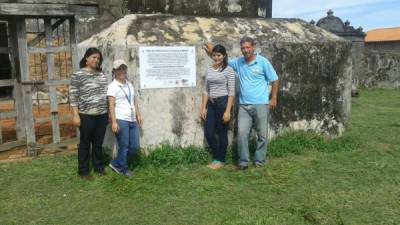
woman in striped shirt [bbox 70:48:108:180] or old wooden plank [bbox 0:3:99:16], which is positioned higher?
old wooden plank [bbox 0:3:99:16]

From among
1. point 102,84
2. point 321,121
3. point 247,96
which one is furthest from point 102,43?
point 321,121

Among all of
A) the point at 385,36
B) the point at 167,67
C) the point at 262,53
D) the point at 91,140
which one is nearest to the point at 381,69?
the point at 262,53

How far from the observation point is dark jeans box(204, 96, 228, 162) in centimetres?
530

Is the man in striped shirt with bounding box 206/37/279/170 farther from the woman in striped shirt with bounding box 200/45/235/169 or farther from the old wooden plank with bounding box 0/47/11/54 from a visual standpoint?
the old wooden plank with bounding box 0/47/11/54

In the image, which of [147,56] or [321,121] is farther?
[321,121]

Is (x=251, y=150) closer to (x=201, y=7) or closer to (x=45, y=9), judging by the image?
(x=201, y=7)

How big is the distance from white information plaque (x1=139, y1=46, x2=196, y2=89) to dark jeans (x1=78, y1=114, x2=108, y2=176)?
0.75 metres

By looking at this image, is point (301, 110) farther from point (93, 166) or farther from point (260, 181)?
point (93, 166)

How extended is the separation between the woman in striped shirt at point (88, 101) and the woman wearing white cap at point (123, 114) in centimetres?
14

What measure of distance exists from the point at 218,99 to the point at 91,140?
5.39ft

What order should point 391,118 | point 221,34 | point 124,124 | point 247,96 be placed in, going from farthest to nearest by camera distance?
point 391,118 → point 221,34 → point 247,96 → point 124,124

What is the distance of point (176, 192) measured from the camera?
4598 millimetres

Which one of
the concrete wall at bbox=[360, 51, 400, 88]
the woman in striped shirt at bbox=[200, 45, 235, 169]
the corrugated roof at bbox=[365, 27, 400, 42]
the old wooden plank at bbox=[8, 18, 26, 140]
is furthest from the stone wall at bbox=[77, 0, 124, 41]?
the corrugated roof at bbox=[365, 27, 400, 42]

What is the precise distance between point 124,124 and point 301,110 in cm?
283
